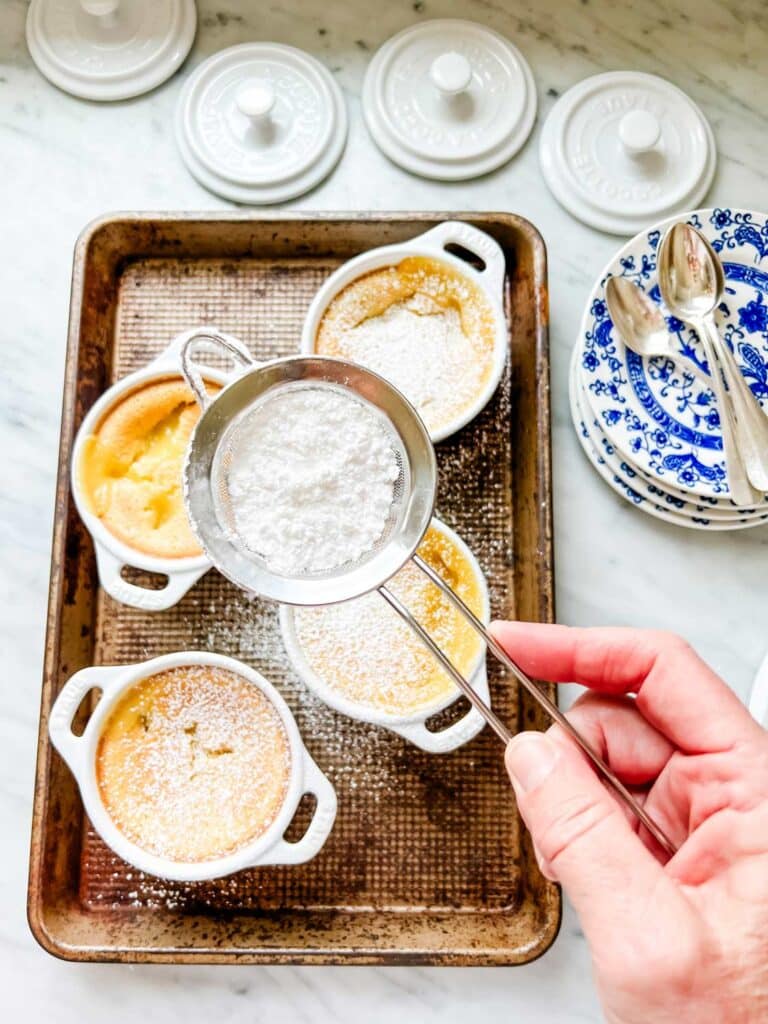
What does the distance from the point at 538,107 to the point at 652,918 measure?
49.5 inches

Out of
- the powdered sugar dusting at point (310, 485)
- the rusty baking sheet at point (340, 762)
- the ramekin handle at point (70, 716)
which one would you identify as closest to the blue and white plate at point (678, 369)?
the rusty baking sheet at point (340, 762)

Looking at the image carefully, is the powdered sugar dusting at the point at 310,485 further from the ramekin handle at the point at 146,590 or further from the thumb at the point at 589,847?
the thumb at the point at 589,847

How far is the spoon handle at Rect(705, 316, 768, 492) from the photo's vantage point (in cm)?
137

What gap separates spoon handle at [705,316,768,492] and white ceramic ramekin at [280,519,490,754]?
418 millimetres

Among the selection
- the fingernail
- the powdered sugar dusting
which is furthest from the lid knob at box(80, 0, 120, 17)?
the fingernail

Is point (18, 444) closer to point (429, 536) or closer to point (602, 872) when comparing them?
point (429, 536)

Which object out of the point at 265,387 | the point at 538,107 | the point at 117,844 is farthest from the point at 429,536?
the point at 538,107

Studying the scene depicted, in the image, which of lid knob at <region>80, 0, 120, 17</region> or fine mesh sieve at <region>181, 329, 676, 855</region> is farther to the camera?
lid knob at <region>80, 0, 120, 17</region>

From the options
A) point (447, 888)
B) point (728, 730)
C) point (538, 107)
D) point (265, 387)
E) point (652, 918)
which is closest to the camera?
point (652, 918)

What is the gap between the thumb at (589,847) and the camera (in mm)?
929

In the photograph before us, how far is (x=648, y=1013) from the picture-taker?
0.94 meters

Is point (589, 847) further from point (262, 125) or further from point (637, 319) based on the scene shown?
point (262, 125)

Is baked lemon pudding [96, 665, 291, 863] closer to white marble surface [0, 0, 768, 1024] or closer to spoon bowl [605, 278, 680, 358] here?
white marble surface [0, 0, 768, 1024]

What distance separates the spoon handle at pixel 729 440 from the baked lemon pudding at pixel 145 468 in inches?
28.4
